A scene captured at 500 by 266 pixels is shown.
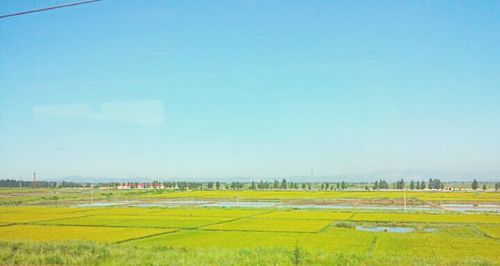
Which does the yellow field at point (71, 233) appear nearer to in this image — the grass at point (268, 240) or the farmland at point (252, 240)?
the farmland at point (252, 240)

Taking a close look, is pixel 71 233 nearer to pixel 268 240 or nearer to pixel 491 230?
pixel 268 240

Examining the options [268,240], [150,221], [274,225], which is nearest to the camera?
[268,240]

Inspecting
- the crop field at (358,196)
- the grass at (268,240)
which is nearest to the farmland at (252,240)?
the grass at (268,240)

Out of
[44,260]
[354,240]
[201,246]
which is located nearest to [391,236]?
[354,240]

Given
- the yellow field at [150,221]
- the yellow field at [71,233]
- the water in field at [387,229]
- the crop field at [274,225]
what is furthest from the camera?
the yellow field at [150,221]

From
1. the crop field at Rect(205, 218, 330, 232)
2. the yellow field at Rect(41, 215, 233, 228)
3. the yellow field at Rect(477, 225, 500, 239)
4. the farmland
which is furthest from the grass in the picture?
the yellow field at Rect(477, 225, 500, 239)

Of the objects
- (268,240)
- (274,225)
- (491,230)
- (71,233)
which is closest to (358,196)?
(274,225)

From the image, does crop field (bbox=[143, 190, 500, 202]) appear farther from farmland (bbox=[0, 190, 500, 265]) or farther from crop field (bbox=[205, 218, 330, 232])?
crop field (bbox=[205, 218, 330, 232])

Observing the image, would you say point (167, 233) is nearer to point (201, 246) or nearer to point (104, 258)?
point (201, 246)

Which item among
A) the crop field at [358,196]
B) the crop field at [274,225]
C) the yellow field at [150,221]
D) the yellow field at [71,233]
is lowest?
the crop field at [358,196]

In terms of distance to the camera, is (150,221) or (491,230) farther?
(150,221)

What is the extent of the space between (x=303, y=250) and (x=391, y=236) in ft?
16.5

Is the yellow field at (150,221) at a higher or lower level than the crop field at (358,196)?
higher

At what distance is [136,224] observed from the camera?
22500mm
